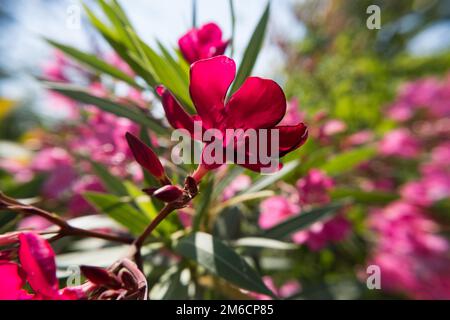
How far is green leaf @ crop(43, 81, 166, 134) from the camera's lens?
61 cm

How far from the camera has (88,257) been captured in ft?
2.29

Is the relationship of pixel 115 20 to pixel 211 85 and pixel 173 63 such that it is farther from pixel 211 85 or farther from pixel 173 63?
pixel 211 85

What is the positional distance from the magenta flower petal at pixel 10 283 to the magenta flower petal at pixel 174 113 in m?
0.20

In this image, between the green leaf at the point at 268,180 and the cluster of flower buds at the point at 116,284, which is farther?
the green leaf at the point at 268,180

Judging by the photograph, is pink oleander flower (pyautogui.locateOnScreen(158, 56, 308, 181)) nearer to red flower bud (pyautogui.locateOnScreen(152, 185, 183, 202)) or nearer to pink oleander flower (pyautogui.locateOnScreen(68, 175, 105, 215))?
red flower bud (pyautogui.locateOnScreen(152, 185, 183, 202))

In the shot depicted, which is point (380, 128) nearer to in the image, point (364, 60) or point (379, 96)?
point (379, 96)

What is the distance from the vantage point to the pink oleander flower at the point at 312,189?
0.86 meters

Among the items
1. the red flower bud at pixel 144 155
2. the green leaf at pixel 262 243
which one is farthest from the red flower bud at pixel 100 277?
the green leaf at pixel 262 243

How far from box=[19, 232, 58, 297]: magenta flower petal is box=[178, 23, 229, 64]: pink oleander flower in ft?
0.95

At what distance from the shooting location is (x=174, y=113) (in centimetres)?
39

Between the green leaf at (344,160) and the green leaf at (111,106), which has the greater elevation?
the green leaf at (111,106)

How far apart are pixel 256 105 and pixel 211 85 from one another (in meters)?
0.05

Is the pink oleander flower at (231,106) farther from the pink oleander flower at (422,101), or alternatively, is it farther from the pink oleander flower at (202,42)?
the pink oleander flower at (422,101)

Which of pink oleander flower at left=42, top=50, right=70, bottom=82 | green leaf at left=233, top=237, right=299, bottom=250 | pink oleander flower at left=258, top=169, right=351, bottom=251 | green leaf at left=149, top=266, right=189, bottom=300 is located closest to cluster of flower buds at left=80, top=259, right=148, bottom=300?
green leaf at left=149, top=266, right=189, bottom=300
